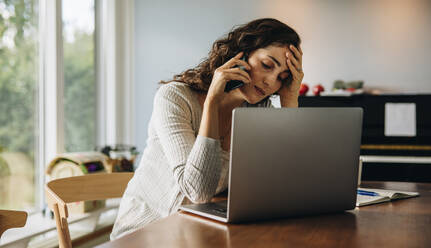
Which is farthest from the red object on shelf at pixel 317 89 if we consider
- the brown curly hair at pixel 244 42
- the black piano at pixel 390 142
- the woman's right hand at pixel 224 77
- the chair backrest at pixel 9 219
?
the chair backrest at pixel 9 219

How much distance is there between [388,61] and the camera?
3.86m

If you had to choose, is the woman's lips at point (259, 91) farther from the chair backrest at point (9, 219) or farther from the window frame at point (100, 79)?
the window frame at point (100, 79)

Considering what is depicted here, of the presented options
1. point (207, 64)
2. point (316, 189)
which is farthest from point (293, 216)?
point (207, 64)

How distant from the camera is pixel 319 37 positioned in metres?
3.96

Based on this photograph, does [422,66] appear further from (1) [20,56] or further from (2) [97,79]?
(1) [20,56]

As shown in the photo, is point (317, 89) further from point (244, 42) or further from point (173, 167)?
point (173, 167)

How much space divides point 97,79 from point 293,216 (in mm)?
2695

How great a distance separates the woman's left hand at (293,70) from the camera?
1.57 m

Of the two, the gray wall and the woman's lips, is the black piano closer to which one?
the gray wall

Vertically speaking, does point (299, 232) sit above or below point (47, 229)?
above

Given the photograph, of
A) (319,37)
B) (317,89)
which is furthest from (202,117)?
(319,37)

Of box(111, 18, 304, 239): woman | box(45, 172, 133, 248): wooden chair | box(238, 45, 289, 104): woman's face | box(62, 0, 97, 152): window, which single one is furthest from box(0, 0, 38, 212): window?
box(238, 45, 289, 104): woman's face

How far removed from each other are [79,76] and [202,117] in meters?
2.13

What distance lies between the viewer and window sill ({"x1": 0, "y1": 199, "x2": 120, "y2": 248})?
2.37 metres
